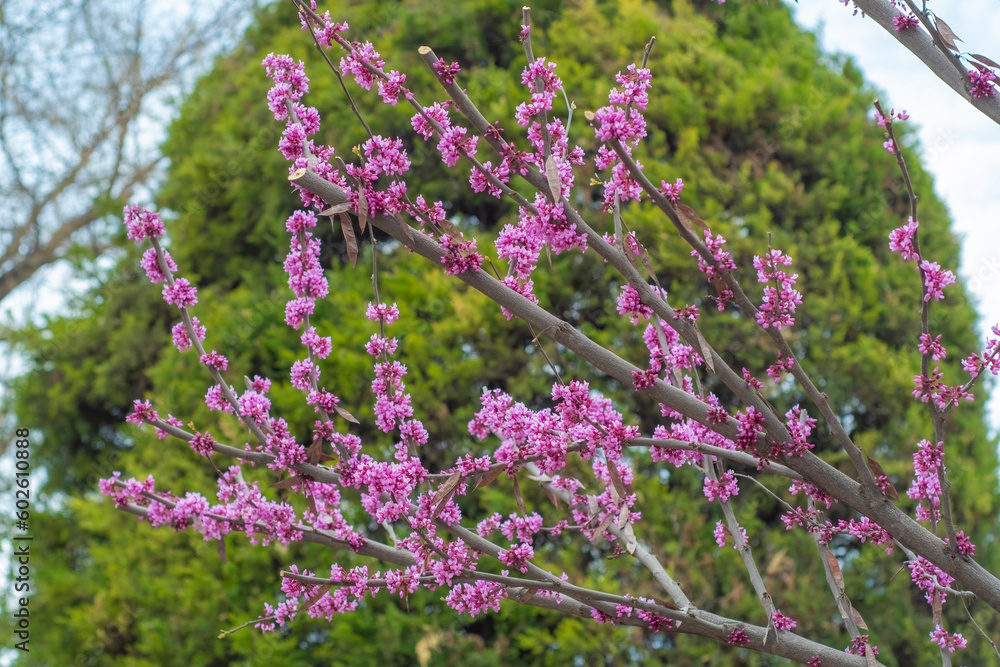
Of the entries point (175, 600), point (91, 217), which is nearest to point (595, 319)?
point (175, 600)

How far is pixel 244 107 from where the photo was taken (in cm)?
610

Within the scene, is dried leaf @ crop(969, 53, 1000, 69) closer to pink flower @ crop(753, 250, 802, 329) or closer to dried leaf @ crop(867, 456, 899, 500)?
pink flower @ crop(753, 250, 802, 329)

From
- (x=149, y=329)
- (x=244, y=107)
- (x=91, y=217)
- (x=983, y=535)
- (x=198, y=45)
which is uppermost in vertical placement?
(x=198, y=45)

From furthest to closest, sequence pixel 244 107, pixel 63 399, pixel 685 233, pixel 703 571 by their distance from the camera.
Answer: pixel 63 399, pixel 244 107, pixel 703 571, pixel 685 233

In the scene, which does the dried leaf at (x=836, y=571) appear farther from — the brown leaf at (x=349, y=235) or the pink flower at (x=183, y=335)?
the pink flower at (x=183, y=335)

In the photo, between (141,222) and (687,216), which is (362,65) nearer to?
(141,222)

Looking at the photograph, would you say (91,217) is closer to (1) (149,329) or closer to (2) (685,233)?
(1) (149,329)

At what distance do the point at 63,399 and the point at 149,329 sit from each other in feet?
3.09

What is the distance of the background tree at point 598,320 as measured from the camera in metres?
3.94

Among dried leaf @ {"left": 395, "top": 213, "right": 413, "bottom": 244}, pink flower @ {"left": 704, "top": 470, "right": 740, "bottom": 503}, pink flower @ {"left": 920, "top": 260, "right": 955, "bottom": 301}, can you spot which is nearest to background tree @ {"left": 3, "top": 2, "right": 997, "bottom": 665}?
pink flower @ {"left": 704, "top": 470, "right": 740, "bottom": 503}

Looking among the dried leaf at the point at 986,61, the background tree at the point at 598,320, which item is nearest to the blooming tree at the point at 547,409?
the dried leaf at the point at 986,61

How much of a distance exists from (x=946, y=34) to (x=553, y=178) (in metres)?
0.84

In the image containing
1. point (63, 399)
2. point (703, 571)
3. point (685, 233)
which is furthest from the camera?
point (63, 399)

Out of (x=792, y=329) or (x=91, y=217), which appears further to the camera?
(x=91, y=217)
